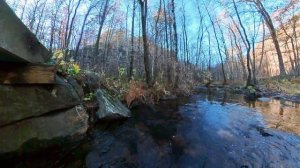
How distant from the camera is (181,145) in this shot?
5.07 m

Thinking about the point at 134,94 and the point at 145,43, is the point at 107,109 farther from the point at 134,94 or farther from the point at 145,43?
the point at 145,43

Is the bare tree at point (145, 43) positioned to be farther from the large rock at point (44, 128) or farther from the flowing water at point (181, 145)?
the large rock at point (44, 128)

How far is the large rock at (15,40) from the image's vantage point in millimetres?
2783

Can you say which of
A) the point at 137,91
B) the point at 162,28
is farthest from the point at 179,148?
the point at 162,28

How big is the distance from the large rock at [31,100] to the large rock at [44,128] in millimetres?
130

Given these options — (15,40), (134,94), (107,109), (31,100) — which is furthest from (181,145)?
(134,94)

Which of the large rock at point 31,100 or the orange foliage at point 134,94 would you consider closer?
the large rock at point 31,100

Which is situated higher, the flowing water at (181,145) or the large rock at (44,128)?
the large rock at (44,128)

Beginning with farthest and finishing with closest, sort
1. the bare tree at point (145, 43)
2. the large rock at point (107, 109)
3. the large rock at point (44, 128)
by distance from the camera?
1. the bare tree at point (145, 43)
2. the large rock at point (107, 109)
3. the large rock at point (44, 128)

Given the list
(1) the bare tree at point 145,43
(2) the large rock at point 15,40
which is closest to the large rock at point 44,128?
(2) the large rock at point 15,40

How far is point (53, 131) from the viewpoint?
14.0 ft

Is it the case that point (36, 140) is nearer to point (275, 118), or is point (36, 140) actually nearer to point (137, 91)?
point (137, 91)

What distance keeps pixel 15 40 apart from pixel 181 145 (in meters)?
4.08

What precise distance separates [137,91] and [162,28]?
11.9 meters
